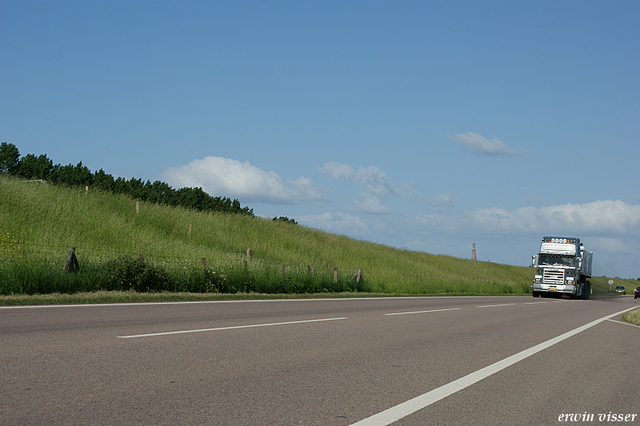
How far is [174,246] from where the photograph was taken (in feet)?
108

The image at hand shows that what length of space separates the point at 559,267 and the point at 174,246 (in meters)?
28.0

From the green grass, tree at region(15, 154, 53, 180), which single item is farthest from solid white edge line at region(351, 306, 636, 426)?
tree at region(15, 154, 53, 180)

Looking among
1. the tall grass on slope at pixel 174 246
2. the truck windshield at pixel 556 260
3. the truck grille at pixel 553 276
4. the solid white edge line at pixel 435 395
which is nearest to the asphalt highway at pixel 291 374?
the solid white edge line at pixel 435 395

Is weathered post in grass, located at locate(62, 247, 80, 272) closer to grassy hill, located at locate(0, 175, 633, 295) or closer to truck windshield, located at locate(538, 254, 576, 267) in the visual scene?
grassy hill, located at locate(0, 175, 633, 295)

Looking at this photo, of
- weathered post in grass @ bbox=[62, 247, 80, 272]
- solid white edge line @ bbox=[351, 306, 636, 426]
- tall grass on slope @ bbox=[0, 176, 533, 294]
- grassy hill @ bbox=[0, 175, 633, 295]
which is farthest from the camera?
tall grass on slope @ bbox=[0, 176, 533, 294]

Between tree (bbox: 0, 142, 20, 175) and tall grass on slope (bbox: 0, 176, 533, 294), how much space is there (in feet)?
172

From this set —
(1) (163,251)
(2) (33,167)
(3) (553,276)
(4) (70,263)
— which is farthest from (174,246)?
(2) (33,167)

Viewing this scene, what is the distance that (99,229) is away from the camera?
31.5 metres

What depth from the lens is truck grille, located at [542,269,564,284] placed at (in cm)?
3953

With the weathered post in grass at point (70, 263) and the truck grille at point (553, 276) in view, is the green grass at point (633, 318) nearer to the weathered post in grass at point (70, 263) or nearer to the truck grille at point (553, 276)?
the weathered post in grass at point (70, 263)

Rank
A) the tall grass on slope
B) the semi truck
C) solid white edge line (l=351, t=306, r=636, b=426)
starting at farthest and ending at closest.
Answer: the semi truck, the tall grass on slope, solid white edge line (l=351, t=306, r=636, b=426)

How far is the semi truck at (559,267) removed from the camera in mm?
39469

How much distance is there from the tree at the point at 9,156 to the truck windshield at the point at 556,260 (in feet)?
255

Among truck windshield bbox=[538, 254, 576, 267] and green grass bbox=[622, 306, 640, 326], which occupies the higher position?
truck windshield bbox=[538, 254, 576, 267]
